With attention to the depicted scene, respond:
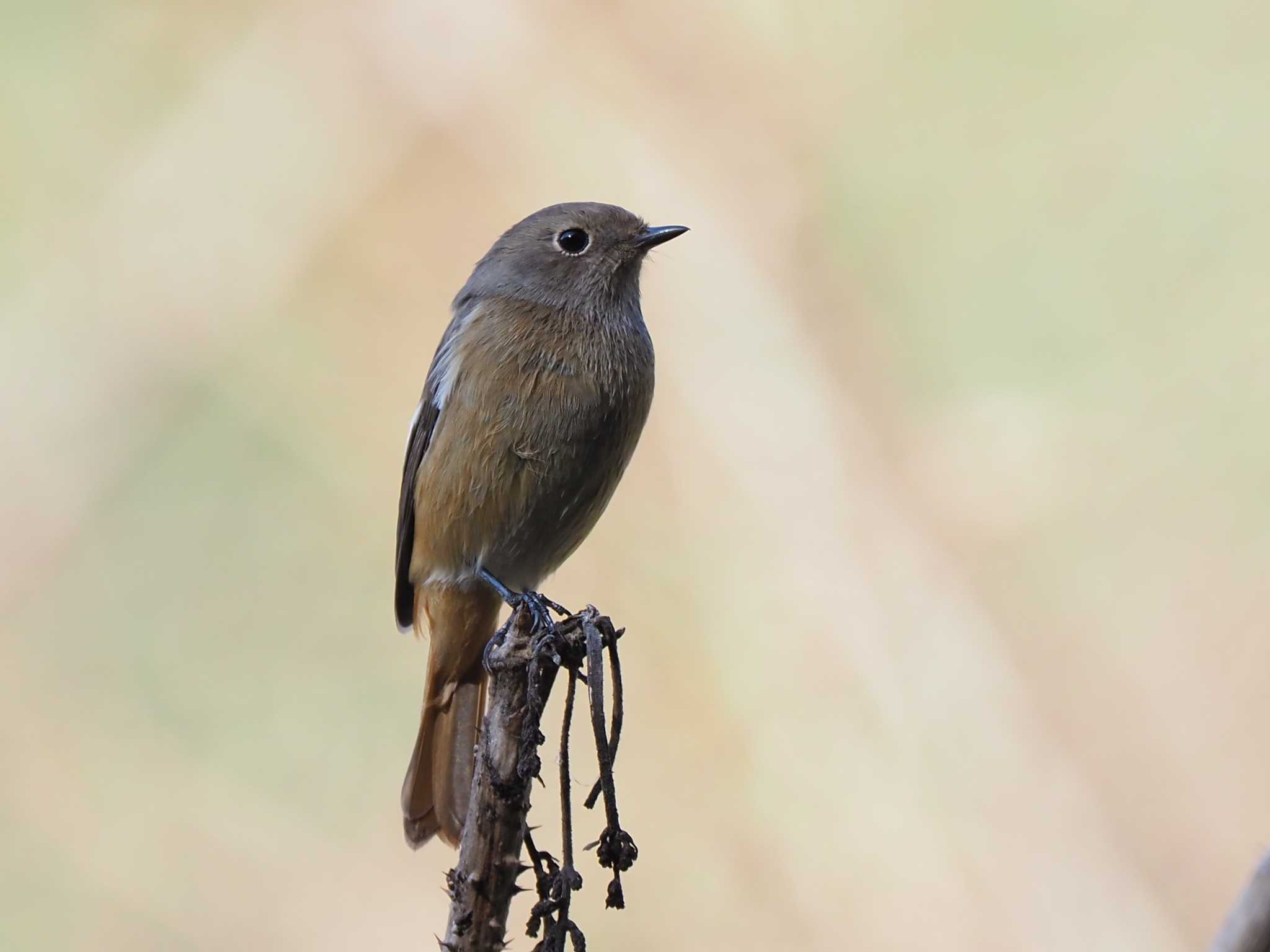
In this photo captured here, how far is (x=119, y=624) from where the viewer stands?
463 centimetres

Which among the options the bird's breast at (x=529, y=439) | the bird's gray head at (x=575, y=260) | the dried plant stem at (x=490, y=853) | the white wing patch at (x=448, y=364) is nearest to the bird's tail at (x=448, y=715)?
the bird's breast at (x=529, y=439)

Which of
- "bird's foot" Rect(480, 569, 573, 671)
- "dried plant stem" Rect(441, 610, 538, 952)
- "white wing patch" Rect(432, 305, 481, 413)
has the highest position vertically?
"white wing patch" Rect(432, 305, 481, 413)

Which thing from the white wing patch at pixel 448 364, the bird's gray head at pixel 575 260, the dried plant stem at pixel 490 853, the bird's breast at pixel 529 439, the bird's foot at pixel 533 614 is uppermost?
the bird's gray head at pixel 575 260

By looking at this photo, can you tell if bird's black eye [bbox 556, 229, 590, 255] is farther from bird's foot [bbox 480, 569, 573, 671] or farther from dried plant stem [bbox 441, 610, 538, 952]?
dried plant stem [bbox 441, 610, 538, 952]

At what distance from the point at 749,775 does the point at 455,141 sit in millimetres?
2650

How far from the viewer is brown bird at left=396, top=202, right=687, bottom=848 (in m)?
2.89

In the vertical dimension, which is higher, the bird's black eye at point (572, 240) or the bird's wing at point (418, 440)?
the bird's black eye at point (572, 240)

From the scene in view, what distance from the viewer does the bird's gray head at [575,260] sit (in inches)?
125

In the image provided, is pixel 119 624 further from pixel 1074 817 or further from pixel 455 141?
pixel 1074 817

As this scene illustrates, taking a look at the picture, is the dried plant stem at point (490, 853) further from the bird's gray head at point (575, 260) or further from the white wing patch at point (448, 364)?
the bird's gray head at point (575, 260)

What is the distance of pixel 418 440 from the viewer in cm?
326

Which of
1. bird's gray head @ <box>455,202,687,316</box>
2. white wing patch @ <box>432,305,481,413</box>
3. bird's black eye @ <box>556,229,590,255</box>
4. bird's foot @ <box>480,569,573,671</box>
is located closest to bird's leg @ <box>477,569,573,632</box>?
bird's foot @ <box>480,569,573,671</box>

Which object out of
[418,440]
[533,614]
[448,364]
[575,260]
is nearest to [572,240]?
[575,260]

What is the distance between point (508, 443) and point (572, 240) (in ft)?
2.27
